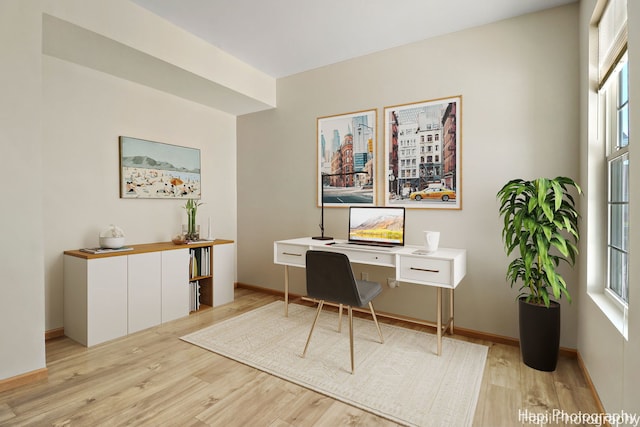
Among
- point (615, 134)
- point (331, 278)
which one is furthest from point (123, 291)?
point (615, 134)

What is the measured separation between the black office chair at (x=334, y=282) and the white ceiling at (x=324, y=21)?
2.03 m

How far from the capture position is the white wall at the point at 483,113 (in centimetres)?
257

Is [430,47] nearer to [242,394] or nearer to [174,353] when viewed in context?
[242,394]

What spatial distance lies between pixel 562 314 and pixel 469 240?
88cm

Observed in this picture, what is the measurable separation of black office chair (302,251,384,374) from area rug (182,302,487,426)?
0.19 metres

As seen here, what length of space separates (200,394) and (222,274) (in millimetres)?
1888

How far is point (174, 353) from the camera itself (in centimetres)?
254

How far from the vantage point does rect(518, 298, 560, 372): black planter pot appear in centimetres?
222

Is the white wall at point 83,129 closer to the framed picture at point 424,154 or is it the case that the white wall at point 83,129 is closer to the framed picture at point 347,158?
the framed picture at point 347,158

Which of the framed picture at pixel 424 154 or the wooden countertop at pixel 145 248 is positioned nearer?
the wooden countertop at pixel 145 248

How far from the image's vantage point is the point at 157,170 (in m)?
3.61

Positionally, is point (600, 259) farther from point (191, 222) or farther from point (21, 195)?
point (21, 195)


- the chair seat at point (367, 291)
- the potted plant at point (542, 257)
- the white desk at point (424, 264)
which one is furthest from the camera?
the white desk at point (424, 264)

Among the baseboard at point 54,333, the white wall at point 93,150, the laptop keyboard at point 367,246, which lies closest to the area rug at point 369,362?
the laptop keyboard at point 367,246
